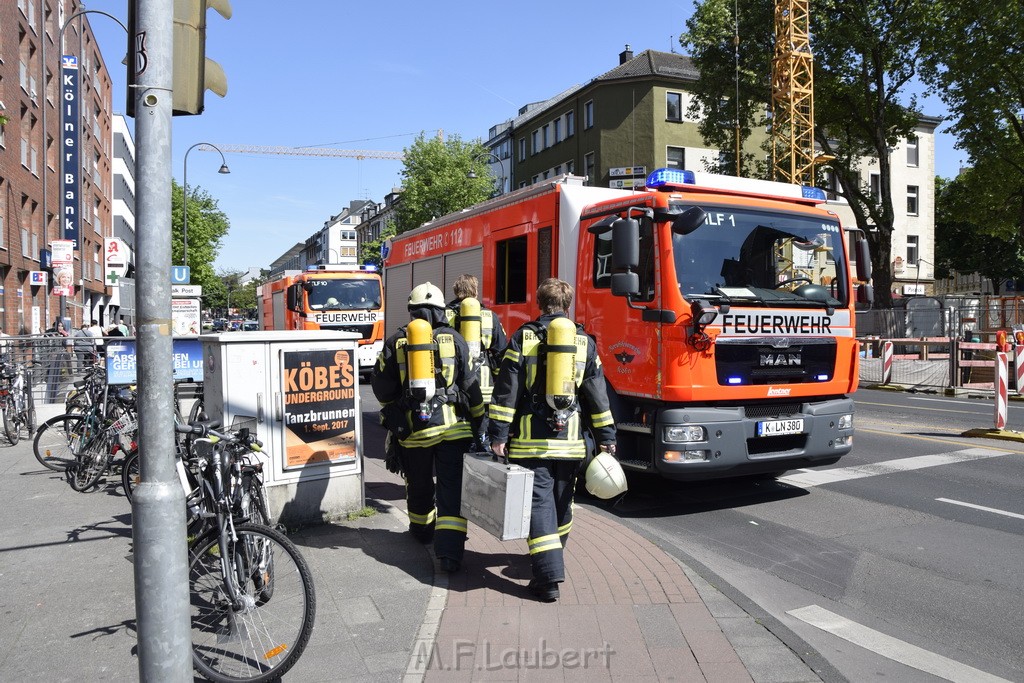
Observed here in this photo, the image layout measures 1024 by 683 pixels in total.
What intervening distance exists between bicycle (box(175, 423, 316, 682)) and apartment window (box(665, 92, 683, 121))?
147 feet

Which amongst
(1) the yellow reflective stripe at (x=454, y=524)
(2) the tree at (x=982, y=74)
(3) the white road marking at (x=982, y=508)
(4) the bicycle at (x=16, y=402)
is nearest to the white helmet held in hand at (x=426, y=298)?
(1) the yellow reflective stripe at (x=454, y=524)

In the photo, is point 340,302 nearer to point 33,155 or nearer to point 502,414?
point 502,414

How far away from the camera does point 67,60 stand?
31.9m

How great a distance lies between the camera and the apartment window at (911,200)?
167ft

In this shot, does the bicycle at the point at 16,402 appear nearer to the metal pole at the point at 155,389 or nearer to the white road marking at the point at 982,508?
the metal pole at the point at 155,389

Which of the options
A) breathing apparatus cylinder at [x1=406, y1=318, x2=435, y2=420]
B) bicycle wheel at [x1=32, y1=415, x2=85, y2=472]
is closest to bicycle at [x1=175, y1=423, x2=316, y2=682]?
breathing apparatus cylinder at [x1=406, y1=318, x2=435, y2=420]

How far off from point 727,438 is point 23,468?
724cm

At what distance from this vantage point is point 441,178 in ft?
157

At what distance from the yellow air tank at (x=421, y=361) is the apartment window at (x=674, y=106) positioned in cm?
4298

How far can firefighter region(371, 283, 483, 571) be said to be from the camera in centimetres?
507

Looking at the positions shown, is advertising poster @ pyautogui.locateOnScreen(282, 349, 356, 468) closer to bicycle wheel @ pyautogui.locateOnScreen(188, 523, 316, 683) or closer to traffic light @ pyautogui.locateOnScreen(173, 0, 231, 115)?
bicycle wheel @ pyautogui.locateOnScreen(188, 523, 316, 683)

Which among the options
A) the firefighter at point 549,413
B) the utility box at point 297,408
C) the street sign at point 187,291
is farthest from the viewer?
the street sign at point 187,291

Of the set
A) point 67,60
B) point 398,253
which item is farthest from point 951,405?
point 67,60

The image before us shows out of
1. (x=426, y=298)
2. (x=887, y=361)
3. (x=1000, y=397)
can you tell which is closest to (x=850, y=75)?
(x=887, y=361)
